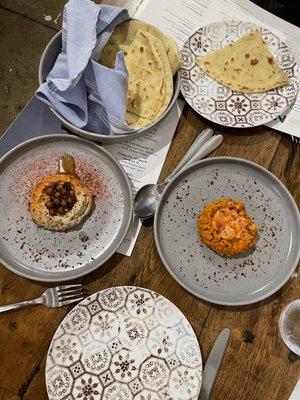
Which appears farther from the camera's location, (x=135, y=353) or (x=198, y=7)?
(x=198, y=7)

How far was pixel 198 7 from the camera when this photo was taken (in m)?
1.28

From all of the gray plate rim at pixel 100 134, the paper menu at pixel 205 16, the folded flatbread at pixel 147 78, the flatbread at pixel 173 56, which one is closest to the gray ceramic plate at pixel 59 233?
the gray plate rim at pixel 100 134

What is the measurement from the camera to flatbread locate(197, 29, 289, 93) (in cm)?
121

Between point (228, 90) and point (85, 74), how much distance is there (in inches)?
13.2

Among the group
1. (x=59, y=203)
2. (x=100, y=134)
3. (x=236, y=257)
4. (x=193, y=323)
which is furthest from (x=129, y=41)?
(x=193, y=323)

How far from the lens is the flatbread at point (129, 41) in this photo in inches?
45.4

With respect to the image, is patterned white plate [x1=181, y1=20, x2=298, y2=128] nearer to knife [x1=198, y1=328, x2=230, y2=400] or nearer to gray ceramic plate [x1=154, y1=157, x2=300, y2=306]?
gray ceramic plate [x1=154, y1=157, x2=300, y2=306]

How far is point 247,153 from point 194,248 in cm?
25

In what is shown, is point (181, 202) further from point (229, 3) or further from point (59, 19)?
point (59, 19)

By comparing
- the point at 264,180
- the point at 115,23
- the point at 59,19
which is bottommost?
the point at 59,19

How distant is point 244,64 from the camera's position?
4.01 ft

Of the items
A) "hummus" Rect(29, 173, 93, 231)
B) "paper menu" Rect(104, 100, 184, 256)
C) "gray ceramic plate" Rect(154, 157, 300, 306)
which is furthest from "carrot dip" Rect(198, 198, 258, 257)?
"hummus" Rect(29, 173, 93, 231)

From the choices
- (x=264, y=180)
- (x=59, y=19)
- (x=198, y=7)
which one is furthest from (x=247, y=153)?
(x=59, y=19)

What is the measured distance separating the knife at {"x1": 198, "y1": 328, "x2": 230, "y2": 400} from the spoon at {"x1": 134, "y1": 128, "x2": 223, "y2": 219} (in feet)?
1.00
